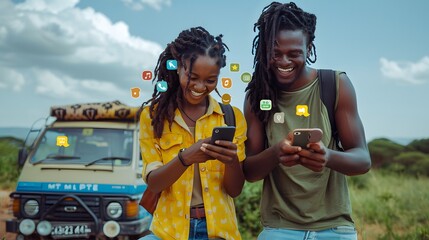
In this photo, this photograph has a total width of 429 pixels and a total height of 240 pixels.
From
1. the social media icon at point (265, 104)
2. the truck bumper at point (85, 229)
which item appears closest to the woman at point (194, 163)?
the social media icon at point (265, 104)

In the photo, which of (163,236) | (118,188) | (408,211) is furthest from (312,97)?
(408,211)

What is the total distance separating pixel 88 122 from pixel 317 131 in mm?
4271

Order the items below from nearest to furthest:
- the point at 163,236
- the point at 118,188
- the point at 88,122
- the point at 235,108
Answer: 1. the point at 163,236
2. the point at 235,108
3. the point at 118,188
4. the point at 88,122

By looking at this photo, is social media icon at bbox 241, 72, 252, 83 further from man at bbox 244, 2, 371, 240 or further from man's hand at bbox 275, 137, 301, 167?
man's hand at bbox 275, 137, 301, 167

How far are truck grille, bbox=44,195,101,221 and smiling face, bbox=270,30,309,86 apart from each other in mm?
3637

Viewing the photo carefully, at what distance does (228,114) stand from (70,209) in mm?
3637

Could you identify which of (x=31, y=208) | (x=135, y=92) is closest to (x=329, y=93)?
(x=135, y=92)

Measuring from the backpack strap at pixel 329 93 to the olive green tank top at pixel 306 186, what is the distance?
0.02m

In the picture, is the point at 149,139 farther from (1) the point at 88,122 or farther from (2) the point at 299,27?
(1) the point at 88,122

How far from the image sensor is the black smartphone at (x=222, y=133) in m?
1.87

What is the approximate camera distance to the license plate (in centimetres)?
524

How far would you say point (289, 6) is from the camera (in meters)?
2.28

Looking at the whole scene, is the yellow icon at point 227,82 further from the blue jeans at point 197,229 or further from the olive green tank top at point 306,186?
the blue jeans at point 197,229

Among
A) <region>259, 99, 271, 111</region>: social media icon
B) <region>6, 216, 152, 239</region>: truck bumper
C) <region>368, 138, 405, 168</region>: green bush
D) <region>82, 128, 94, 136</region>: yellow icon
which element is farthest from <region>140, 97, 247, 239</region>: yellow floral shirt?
<region>368, 138, 405, 168</region>: green bush
